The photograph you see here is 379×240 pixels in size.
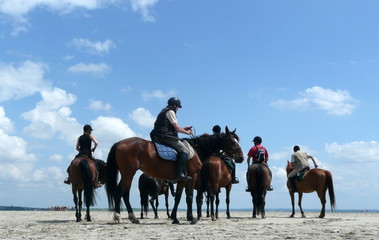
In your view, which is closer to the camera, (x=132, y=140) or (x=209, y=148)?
(x=132, y=140)

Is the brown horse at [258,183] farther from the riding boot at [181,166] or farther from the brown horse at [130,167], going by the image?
the riding boot at [181,166]

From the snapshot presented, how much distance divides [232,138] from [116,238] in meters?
5.52

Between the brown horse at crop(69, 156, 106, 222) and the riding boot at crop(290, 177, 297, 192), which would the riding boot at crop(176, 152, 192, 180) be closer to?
the brown horse at crop(69, 156, 106, 222)

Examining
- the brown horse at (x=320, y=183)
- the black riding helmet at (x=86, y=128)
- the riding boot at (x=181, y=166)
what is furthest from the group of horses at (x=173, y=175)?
the black riding helmet at (x=86, y=128)

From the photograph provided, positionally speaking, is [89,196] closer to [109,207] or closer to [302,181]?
[109,207]

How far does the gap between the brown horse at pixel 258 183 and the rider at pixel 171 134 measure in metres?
4.35

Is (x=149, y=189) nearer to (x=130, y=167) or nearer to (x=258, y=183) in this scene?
(x=258, y=183)

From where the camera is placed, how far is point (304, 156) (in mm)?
17078

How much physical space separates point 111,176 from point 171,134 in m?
1.86

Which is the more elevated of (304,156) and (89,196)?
(304,156)

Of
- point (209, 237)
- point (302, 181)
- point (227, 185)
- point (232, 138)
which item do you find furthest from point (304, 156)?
point (209, 237)

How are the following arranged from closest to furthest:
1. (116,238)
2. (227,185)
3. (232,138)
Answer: (116,238)
(232,138)
(227,185)

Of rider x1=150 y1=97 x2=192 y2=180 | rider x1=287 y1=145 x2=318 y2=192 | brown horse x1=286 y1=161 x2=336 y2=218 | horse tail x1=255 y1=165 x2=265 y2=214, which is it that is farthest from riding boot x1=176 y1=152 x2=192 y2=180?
brown horse x1=286 y1=161 x2=336 y2=218

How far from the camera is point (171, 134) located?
11.7m
